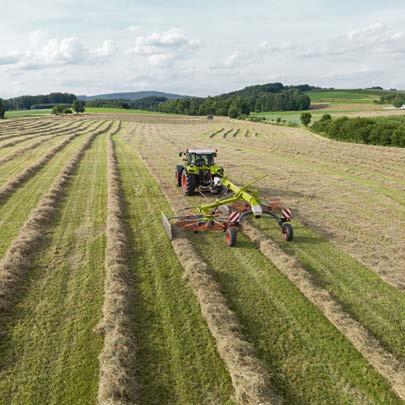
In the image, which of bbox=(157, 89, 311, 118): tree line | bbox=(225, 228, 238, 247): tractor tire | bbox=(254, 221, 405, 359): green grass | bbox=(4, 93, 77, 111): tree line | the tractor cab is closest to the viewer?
bbox=(254, 221, 405, 359): green grass

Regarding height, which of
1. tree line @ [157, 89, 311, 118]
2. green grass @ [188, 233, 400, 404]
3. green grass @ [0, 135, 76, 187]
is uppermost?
tree line @ [157, 89, 311, 118]

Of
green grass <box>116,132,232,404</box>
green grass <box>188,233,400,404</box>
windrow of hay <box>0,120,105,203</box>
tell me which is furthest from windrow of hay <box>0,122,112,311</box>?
green grass <box>188,233,400,404</box>

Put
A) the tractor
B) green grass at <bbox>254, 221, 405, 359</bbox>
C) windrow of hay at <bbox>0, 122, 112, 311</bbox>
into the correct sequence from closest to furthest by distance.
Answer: green grass at <bbox>254, 221, 405, 359</bbox>
windrow of hay at <bbox>0, 122, 112, 311</bbox>
the tractor

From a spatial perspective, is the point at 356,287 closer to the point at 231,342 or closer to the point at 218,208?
the point at 231,342

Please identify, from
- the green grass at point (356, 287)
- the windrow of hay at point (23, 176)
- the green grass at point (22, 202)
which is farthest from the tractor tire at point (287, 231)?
the windrow of hay at point (23, 176)

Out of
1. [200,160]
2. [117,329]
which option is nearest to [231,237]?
[117,329]

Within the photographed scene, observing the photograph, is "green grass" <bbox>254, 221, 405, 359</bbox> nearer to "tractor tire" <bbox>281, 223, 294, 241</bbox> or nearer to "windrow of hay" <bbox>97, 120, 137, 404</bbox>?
Result: "tractor tire" <bbox>281, 223, 294, 241</bbox>
